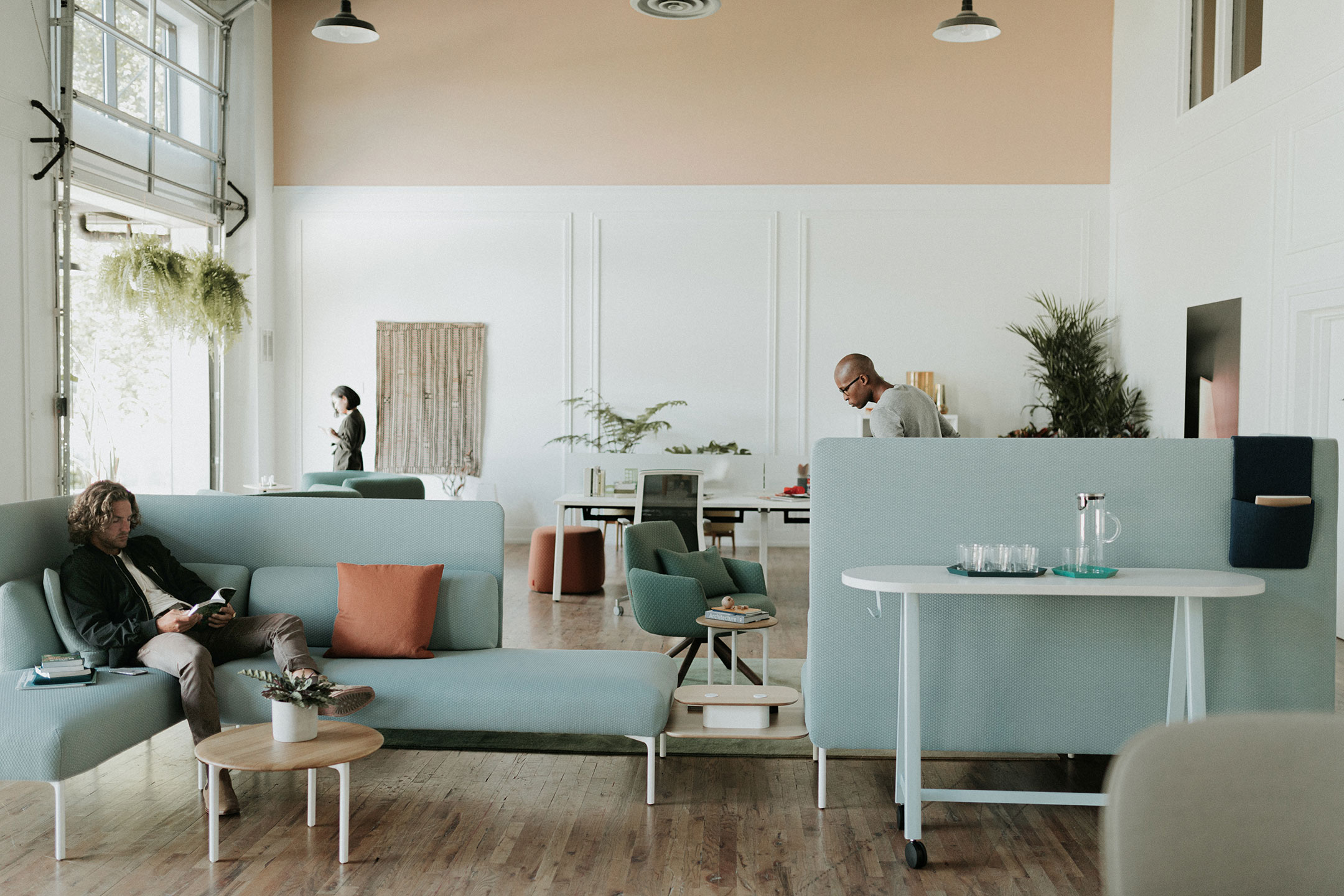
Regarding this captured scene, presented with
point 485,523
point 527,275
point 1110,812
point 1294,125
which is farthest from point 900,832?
point 527,275

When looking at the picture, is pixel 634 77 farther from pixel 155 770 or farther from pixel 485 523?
pixel 155 770

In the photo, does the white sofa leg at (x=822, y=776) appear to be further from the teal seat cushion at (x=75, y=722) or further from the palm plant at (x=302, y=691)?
the teal seat cushion at (x=75, y=722)

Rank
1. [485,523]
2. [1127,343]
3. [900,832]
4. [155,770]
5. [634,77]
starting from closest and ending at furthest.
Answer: [900,832] < [155,770] < [485,523] < [1127,343] < [634,77]

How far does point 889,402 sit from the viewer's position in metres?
4.35

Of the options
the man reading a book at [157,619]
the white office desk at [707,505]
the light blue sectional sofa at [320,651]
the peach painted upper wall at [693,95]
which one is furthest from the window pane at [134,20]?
the man reading a book at [157,619]

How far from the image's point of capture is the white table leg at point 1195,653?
9.84ft

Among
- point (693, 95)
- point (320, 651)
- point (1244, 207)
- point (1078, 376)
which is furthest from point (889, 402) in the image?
point (693, 95)

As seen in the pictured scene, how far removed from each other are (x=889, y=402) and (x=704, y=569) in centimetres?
129

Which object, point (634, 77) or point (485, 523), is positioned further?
point (634, 77)

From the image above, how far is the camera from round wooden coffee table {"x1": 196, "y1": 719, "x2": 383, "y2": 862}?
2934 mm

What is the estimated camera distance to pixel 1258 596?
10.9ft

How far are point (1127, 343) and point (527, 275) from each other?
5.96 m

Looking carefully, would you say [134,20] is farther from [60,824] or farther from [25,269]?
[60,824]

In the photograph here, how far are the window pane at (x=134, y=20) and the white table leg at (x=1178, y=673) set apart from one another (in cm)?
893
